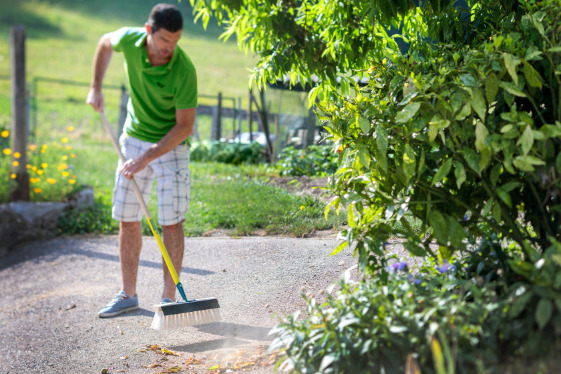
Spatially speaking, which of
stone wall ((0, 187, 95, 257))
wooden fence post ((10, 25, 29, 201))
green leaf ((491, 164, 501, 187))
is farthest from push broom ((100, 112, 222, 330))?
wooden fence post ((10, 25, 29, 201))

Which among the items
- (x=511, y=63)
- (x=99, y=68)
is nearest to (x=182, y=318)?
(x=99, y=68)

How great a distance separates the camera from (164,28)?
→ 120 inches

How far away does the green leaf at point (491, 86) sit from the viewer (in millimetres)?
2084

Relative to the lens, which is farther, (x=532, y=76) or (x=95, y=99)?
(x=95, y=99)

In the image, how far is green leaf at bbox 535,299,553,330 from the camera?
155cm

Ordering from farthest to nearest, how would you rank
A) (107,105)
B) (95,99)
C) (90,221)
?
(107,105), (90,221), (95,99)

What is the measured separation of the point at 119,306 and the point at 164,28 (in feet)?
5.77

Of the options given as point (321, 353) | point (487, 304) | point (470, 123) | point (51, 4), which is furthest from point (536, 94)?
point (51, 4)

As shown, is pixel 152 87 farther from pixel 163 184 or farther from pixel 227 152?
pixel 227 152

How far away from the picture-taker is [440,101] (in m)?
2.16

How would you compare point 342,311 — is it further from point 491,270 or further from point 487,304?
point 491,270

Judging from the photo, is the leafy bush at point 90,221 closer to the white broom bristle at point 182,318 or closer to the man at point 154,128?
the man at point 154,128

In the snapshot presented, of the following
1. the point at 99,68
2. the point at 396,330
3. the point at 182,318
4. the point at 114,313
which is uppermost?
the point at 99,68

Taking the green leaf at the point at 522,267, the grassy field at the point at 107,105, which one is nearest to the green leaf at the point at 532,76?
the green leaf at the point at 522,267
